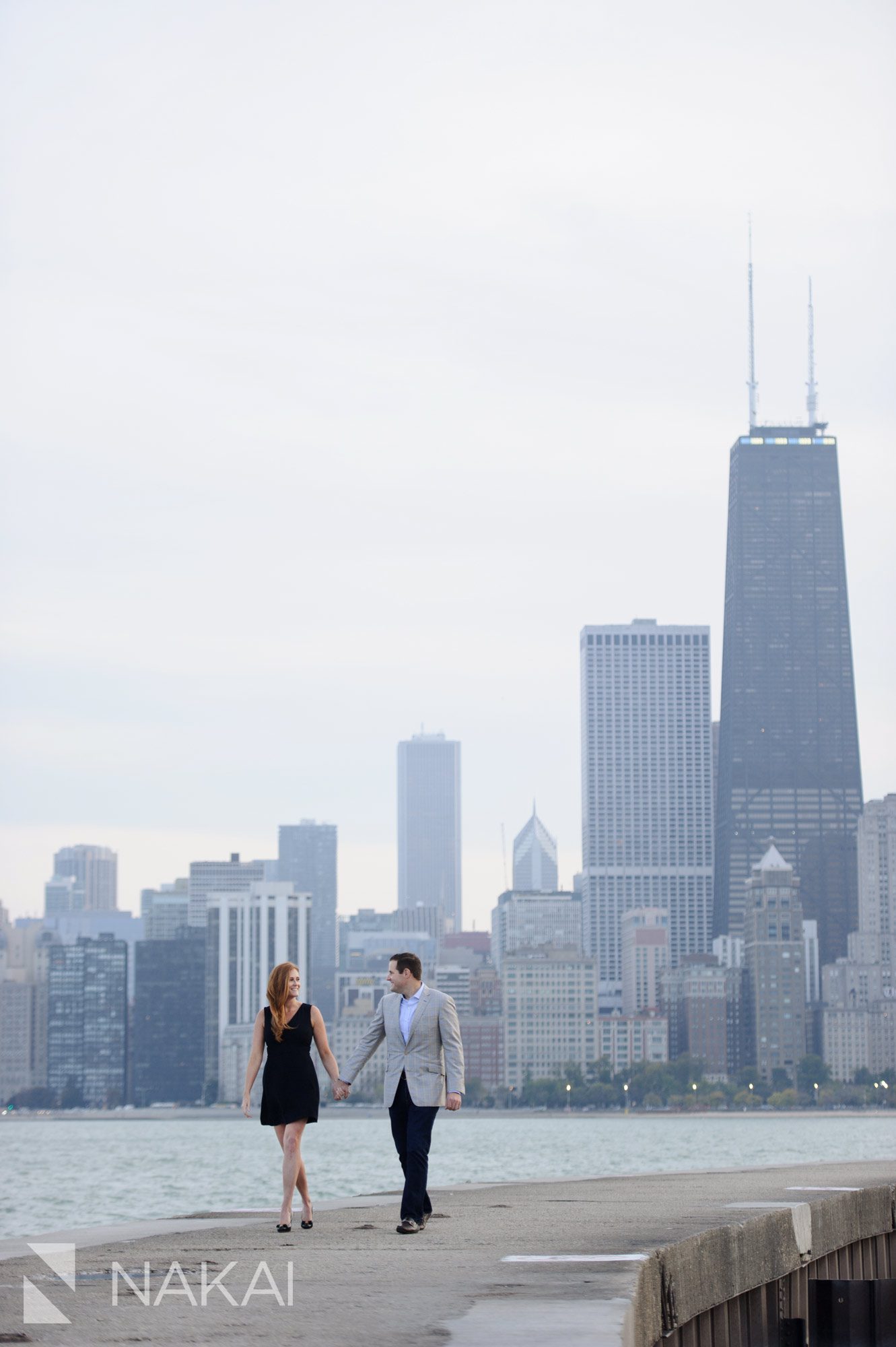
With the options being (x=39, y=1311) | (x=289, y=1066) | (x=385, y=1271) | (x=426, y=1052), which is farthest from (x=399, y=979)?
(x=39, y=1311)

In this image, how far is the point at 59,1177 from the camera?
87.0 meters

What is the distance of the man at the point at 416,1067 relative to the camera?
45.9 feet

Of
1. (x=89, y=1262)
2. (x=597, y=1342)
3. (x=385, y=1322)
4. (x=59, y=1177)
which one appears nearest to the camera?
(x=597, y=1342)

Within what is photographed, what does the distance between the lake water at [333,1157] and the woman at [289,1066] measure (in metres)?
12.5

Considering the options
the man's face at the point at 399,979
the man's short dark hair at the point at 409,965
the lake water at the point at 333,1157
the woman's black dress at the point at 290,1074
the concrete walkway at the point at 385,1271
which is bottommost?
the lake water at the point at 333,1157

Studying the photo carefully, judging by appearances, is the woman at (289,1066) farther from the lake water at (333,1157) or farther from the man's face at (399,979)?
the lake water at (333,1157)

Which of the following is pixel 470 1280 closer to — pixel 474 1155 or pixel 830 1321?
pixel 830 1321

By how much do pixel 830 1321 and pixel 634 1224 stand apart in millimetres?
1809

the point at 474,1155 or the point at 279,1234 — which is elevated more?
the point at 279,1234

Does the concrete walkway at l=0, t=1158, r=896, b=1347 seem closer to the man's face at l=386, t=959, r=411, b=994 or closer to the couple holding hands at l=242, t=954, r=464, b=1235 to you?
the couple holding hands at l=242, t=954, r=464, b=1235

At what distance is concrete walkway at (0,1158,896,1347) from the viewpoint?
913 centimetres

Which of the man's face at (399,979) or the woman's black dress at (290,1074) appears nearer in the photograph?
the man's face at (399,979)

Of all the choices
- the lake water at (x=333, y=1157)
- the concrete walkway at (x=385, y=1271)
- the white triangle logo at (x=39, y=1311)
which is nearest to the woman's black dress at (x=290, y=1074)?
the concrete walkway at (x=385, y=1271)

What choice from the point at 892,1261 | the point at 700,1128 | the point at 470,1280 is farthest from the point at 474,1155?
the point at 470,1280
